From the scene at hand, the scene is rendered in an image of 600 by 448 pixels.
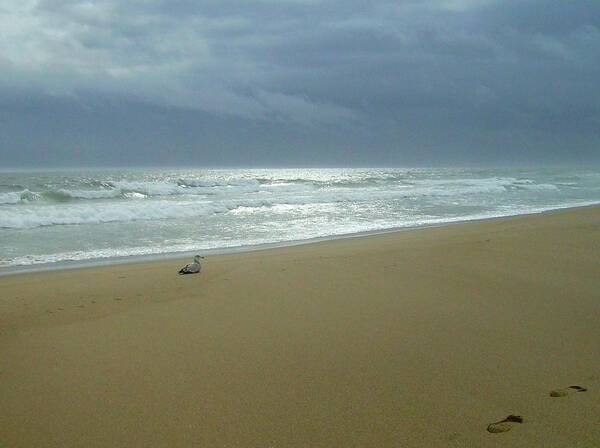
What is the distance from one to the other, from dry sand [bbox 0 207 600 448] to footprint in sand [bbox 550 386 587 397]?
0.03 metres

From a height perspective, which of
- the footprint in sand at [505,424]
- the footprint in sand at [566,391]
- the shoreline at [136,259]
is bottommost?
the shoreline at [136,259]

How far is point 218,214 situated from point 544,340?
14.3 m

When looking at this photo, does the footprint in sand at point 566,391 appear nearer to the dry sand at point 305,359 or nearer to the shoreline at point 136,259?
the dry sand at point 305,359

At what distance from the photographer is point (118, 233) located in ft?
39.6

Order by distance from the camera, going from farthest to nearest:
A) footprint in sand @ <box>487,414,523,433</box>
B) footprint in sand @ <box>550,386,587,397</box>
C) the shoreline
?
the shoreline, footprint in sand @ <box>550,386,587,397</box>, footprint in sand @ <box>487,414,523,433</box>

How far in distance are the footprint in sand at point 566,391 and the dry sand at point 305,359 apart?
27mm

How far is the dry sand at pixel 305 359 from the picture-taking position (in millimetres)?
2396

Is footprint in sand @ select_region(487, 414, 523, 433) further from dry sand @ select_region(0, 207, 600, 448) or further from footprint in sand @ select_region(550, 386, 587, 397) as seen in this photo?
footprint in sand @ select_region(550, 386, 587, 397)

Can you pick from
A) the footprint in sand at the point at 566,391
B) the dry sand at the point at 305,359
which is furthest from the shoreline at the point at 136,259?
the footprint in sand at the point at 566,391

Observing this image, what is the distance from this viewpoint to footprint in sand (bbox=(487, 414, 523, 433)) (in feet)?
7.68

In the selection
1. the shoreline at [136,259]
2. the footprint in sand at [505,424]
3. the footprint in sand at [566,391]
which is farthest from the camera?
the shoreline at [136,259]

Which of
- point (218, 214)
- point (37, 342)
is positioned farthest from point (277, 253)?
point (218, 214)

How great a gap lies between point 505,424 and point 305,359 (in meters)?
1.29

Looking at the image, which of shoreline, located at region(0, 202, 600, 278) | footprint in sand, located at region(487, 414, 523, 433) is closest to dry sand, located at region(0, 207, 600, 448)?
footprint in sand, located at region(487, 414, 523, 433)
